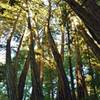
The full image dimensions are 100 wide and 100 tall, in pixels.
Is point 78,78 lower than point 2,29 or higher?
lower

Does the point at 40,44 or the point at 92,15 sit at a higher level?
the point at 40,44

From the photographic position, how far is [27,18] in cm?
1539

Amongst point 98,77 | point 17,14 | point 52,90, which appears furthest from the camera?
point 52,90

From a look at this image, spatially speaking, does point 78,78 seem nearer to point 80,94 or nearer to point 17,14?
point 80,94

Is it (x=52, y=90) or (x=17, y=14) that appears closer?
(x=17, y=14)

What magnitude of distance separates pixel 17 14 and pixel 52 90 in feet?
29.3

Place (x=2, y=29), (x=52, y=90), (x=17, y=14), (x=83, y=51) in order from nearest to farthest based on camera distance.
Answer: (x=17, y=14)
(x=2, y=29)
(x=83, y=51)
(x=52, y=90)

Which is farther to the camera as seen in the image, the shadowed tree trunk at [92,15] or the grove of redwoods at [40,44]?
the grove of redwoods at [40,44]

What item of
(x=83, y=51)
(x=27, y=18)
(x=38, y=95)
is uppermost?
(x=27, y=18)

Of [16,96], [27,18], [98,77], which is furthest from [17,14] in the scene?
[98,77]

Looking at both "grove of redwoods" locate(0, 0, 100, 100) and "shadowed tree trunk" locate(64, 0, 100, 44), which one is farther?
"grove of redwoods" locate(0, 0, 100, 100)

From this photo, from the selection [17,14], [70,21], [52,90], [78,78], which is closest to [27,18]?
[17,14]

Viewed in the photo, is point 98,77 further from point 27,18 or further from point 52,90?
point 27,18

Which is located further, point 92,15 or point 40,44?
point 40,44
